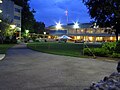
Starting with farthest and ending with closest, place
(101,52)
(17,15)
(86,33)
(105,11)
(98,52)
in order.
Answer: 1. (86,33)
2. (17,15)
3. (105,11)
4. (98,52)
5. (101,52)

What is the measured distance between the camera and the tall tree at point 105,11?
4494 centimetres

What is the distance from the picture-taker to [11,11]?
386ft

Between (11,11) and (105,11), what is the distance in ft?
251

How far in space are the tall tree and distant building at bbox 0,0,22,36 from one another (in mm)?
63220

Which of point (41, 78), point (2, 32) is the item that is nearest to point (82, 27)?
point (2, 32)

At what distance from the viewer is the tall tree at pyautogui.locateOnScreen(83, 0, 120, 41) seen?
4494 centimetres

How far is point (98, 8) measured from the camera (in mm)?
47656

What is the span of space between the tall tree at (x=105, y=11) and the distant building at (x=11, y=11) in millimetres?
63220

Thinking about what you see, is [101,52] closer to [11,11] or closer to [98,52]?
[98,52]

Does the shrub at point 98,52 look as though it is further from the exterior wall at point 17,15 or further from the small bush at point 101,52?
the exterior wall at point 17,15

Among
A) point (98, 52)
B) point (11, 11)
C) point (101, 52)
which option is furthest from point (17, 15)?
point (101, 52)

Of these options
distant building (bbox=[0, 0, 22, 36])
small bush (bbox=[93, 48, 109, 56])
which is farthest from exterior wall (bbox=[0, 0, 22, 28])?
small bush (bbox=[93, 48, 109, 56])

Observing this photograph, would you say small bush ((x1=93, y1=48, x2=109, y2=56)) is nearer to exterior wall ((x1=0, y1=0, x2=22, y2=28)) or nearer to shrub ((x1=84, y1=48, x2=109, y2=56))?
shrub ((x1=84, y1=48, x2=109, y2=56))

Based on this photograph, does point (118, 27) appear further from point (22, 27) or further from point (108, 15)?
point (22, 27)
